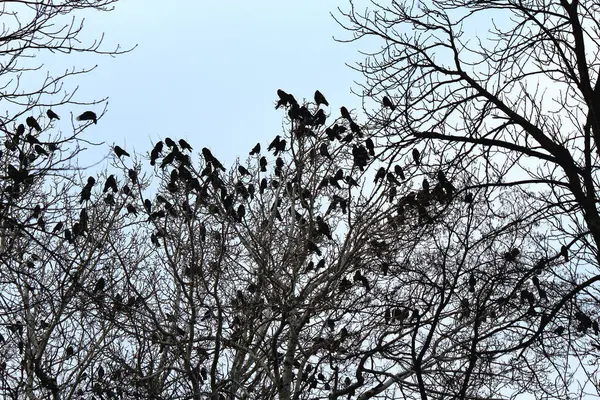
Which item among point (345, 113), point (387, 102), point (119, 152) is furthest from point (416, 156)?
point (119, 152)

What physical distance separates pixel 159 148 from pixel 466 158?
509cm

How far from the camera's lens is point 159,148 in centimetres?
1032

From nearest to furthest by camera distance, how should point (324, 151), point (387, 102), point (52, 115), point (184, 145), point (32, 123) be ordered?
point (387, 102), point (32, 123), point (52, 115), point (184, 145), point (324, 151)

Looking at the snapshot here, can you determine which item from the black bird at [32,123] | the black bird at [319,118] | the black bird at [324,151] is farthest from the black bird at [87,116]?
the black bird at [324,151]

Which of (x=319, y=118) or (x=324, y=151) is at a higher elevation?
(x=319, y=118)

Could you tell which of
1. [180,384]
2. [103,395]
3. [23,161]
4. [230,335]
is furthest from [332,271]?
[23,161]

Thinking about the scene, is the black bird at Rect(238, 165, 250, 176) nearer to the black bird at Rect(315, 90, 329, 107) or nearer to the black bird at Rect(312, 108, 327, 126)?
the black bird at Rect(312, 108, 327, 126)

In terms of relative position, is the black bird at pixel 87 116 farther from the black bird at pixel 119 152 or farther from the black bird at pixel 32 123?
the black bird at pixel 119 152

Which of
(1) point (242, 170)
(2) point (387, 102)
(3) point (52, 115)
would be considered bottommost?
(2) point (387, 102)

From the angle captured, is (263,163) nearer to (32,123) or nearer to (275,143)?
(275,143)

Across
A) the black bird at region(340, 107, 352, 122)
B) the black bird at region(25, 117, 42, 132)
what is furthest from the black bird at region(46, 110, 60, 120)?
the black bird at region(340, 107, 352, 122)

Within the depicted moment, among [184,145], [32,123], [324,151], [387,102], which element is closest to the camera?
[387,102]

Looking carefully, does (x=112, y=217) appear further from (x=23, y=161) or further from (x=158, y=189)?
(x=23, y=161)

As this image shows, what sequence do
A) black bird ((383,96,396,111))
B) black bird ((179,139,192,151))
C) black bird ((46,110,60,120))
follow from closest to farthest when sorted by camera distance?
black bird ((383,96,396,111)) < black bird ((46,110,60,120)) < black bird ((179,139,192,151))
